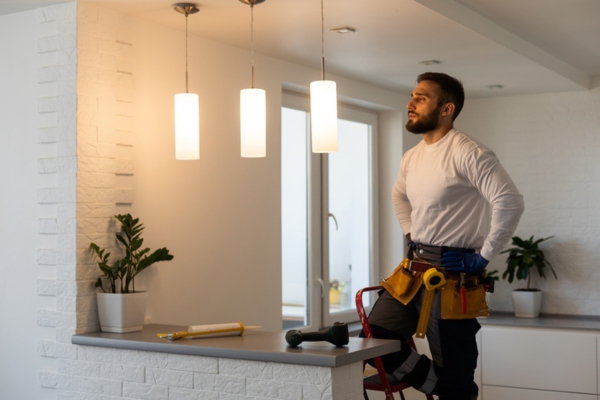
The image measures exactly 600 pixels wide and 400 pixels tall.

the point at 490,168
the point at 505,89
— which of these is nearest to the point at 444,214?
the point at 490,168

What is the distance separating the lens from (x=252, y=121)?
10.5 feet

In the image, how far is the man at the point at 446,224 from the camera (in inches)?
111

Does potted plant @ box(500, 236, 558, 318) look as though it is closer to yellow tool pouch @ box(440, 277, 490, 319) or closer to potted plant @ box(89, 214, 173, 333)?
yellow tool pouch @ box(440, 277, 490, 319)

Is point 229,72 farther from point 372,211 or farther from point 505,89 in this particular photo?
point 505,89

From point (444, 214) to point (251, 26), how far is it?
4.15ft

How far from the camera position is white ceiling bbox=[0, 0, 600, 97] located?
3.40 metres

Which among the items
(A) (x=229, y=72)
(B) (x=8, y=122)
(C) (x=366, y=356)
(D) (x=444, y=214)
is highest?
(A) (x=229, y=72)

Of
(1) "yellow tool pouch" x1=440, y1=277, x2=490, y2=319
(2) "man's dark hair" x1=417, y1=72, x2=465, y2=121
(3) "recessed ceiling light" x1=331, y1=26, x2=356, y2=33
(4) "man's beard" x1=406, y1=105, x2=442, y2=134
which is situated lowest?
(1) "yellow tool pouch" x1=440, y1=277, x2=490, y2=319

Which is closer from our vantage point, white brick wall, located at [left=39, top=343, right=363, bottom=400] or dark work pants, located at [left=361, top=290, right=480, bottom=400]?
white brick wall, located at [left=39, top=343, right=363, bottom=400]

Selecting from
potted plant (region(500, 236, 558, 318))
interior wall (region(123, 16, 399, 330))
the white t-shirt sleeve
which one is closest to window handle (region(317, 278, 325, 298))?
interior wall (region(123, 16, 399, 330))

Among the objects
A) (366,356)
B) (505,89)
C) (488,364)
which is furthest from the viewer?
(505,89)

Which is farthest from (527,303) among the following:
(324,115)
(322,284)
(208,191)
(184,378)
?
(184,378)

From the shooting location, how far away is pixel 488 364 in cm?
522

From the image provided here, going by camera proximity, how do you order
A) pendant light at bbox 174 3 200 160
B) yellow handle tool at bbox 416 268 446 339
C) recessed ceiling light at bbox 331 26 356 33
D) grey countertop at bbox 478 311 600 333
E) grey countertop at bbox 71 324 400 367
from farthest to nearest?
grey countertop at bbox 478 311 600 333, recessed ceiling light at bbox 331 26 356 33, pendant light at bbox 174 3 200 160, yellow handle tool at bbox 416 268 446 339, grey countertop at bbox 71 324 400 367
